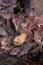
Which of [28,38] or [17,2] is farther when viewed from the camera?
[17,2]

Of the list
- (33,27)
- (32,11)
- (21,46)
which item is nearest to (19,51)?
(21,46)

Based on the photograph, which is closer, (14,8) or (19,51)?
(19,51)

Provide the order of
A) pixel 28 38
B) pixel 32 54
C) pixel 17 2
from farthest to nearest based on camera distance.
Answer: pixel 17 2 < pixel 28 38 < pixel 32 54

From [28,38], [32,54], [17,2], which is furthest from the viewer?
[17,2]

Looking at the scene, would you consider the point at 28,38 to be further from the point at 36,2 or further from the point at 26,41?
the point at 36,2

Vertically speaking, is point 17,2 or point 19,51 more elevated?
point 17,2

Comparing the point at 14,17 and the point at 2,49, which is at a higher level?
the point at 14,17

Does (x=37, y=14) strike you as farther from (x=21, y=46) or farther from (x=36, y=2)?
(x=21, y=46)

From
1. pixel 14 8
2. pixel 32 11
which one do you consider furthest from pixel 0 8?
pixel 32 11

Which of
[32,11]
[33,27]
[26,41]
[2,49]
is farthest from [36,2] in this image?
[2,49]
